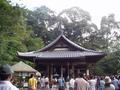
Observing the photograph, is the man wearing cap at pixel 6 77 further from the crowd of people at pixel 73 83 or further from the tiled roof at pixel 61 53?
the tiled roof at pixel 61 53

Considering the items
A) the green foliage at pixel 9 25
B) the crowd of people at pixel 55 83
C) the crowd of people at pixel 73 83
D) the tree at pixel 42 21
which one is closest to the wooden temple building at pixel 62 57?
the crowd of people at pixel 55 83

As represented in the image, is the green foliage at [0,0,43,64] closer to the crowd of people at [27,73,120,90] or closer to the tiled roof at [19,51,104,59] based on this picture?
the tiled roof at [19,51,104,59]

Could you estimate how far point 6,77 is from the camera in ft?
16.3

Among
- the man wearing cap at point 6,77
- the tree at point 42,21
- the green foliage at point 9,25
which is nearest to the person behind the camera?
the man wearing cap at point 6,77

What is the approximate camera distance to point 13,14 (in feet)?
120

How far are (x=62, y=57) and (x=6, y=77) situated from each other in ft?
93.0

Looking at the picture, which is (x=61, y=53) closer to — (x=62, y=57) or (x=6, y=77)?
(x=62, y=57)

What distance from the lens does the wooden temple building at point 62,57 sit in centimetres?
3372

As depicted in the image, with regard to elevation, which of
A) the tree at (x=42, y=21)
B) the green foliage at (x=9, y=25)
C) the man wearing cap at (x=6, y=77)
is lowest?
the man wearing cap at (x=6, y=77)

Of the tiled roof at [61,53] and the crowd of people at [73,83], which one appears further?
the tiled roof at [61,53]

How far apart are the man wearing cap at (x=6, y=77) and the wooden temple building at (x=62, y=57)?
28.3m

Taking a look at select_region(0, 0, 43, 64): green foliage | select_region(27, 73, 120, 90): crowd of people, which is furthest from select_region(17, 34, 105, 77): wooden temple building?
select_region(0, 0, 43, 64): green foliage

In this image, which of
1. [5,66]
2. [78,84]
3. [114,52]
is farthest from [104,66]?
[5,66]

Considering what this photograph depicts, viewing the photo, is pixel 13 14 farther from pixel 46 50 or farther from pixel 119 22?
pixel 119 22
